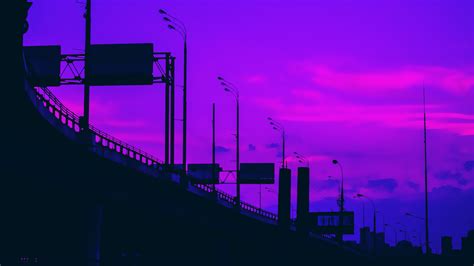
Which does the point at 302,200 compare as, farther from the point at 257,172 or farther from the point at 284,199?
Answer: the point at 257,172

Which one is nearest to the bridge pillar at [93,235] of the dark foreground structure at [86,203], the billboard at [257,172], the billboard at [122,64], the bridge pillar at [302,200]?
the dark foreground structure at [86,203]

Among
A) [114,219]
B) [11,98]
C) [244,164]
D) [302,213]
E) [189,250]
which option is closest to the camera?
[11,98]

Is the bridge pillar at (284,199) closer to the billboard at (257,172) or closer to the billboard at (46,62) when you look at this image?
the billboard at (257,172)

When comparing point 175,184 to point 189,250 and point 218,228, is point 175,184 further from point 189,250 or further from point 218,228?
point 189,250

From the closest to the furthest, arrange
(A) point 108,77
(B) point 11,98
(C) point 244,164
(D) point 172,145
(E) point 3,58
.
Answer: (E) point 3,58 → (B) point 11,98 → (A) point 108,77 → (D) point 172,145 → (C) point 244,164

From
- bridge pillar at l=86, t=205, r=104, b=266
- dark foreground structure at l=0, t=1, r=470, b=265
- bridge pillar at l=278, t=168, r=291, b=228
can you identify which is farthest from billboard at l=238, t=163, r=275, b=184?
bridge pillar at l=86, t=205, r=104, b=266

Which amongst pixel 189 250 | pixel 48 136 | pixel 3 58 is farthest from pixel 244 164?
pixel 3 58

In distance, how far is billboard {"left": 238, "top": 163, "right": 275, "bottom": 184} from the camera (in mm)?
185000

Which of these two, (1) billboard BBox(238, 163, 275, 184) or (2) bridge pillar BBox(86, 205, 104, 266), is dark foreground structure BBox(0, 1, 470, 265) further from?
(1) billboard BBox(238, 163, 275, 184)

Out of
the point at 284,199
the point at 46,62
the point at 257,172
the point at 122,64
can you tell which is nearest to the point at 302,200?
the point at 284,199

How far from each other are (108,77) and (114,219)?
1329 centimetres

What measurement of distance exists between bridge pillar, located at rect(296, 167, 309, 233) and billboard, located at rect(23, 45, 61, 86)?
5761 cm

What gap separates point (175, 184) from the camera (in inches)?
2945

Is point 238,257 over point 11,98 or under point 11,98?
under
